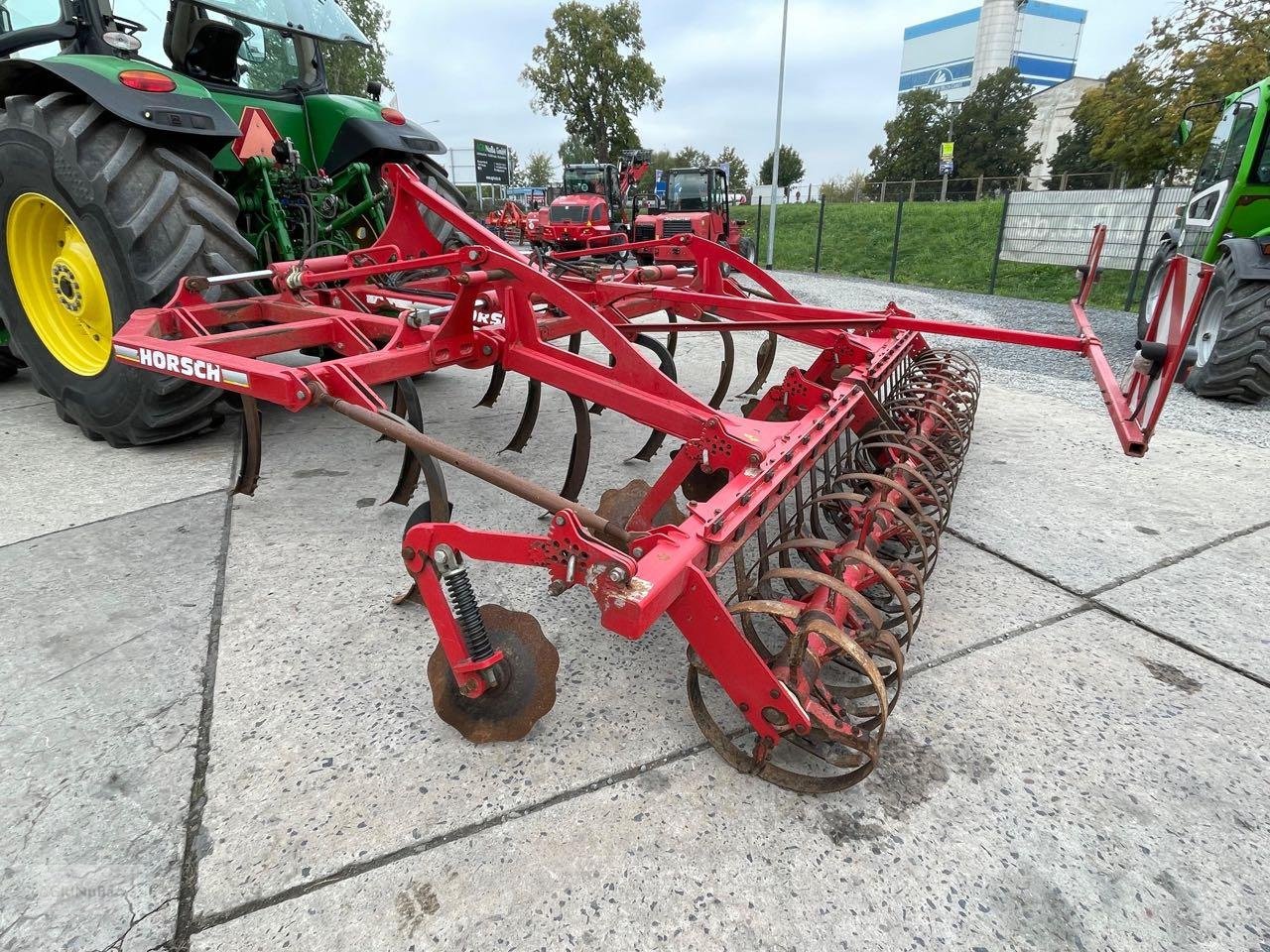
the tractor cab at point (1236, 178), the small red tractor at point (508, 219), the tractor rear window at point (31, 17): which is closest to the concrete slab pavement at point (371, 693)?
the tractor rear window at point (31, 17)

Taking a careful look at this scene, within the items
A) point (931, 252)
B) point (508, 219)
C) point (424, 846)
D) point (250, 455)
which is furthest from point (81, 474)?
point (508, 219)

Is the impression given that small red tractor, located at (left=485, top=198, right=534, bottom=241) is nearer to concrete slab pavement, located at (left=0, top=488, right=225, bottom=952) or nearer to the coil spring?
concrete slab pavement, located at (left=0, top=488, right=225, bottom=952)

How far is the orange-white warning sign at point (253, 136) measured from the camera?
3.81 meters

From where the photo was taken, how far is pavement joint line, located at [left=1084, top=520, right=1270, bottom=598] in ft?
7.89

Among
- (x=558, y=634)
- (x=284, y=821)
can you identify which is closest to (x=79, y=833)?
(x=284, y=821)

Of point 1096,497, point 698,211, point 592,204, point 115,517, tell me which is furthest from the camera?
point 592,204

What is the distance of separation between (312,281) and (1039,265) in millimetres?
12302

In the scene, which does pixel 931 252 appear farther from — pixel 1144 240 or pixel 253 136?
pixel 253 136

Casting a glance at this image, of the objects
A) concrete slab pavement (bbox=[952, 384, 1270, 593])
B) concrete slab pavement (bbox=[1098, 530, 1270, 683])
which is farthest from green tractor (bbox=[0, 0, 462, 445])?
concrete slab pavement (bbox=[1098, 530, 1270, 683])

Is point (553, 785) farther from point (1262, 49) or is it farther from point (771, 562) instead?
point (1262, 49)

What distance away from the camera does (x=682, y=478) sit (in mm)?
2146

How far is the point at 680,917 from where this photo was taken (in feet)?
4.28

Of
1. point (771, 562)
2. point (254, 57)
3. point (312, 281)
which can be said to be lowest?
point (771, 562)

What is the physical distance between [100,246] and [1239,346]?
629 cm
